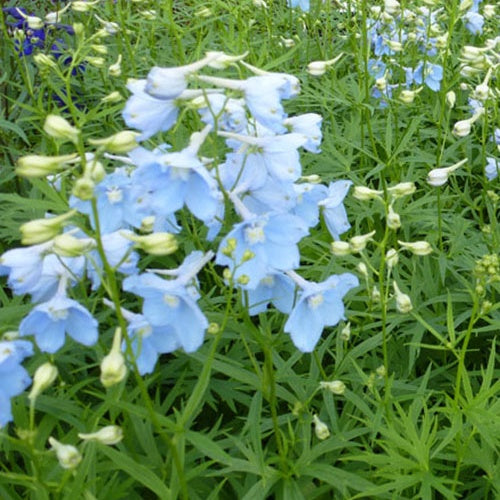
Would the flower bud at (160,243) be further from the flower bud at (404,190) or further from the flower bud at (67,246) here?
the flower bud at (404,190)

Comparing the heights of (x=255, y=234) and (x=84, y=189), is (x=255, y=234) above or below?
below

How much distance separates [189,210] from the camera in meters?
1.57

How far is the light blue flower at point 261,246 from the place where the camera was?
151cm

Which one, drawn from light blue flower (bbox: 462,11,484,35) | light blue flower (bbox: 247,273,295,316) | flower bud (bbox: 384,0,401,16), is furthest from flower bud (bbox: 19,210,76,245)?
light blue flower (bbox: 462,11,484,35)

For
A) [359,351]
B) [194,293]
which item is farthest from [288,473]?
[194,293]

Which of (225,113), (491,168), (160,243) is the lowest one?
(491,168)

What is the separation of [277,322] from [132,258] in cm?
106

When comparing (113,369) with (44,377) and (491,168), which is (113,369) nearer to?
(44,377)

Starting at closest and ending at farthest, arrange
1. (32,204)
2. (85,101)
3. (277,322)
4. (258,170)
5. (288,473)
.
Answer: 1. (258,170)
2. (288,473)
3. (32,204)
4. (277,322)
5. (85,101)

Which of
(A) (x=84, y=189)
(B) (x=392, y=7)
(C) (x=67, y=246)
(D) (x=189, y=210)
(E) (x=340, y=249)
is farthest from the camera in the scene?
(B) (x=392, y=7)

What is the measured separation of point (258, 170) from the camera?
5.05 feet

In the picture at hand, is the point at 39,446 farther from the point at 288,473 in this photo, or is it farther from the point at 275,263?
the point at 275,263

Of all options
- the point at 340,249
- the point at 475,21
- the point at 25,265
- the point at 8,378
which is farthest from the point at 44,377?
the point at 475,21

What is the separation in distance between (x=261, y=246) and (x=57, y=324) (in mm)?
481
